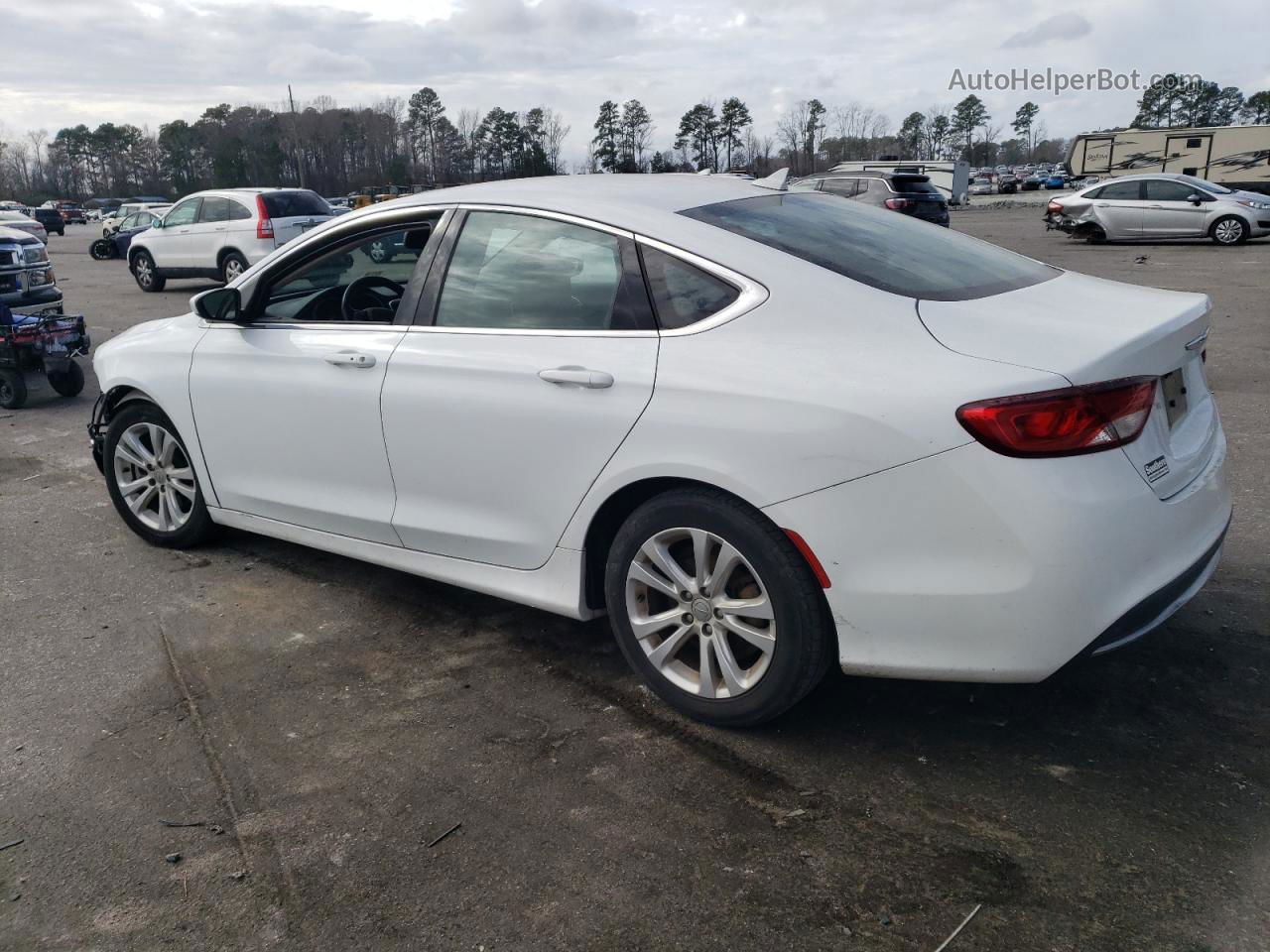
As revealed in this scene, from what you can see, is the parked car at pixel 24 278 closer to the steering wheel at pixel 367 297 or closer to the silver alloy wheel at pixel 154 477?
the silver alloy wheel at pixel 154 477

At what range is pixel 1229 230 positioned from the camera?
68.3 feet

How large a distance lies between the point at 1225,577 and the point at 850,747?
2063mm

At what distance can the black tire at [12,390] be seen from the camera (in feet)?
28.3

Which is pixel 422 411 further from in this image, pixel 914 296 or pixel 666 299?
pixel 914 296

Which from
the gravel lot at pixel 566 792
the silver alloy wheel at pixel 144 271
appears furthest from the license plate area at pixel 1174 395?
the silver alloy wheel at pixel 144 271

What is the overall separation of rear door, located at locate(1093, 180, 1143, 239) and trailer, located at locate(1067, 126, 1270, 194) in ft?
56.8

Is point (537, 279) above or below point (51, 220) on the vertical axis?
above

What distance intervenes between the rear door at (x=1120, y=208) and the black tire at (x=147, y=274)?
18549mm

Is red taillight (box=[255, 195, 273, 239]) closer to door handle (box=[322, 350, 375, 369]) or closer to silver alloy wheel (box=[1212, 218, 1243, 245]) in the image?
door handle (box=[322, 350, 375, 369])

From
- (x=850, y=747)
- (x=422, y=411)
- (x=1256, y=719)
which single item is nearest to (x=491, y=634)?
(x=422, y=411)

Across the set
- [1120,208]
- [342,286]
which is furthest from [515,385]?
[1120,208]

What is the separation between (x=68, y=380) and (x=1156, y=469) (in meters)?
9.03

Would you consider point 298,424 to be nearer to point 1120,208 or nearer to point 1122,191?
point 1120,208

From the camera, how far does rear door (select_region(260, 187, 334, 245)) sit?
16812mm
